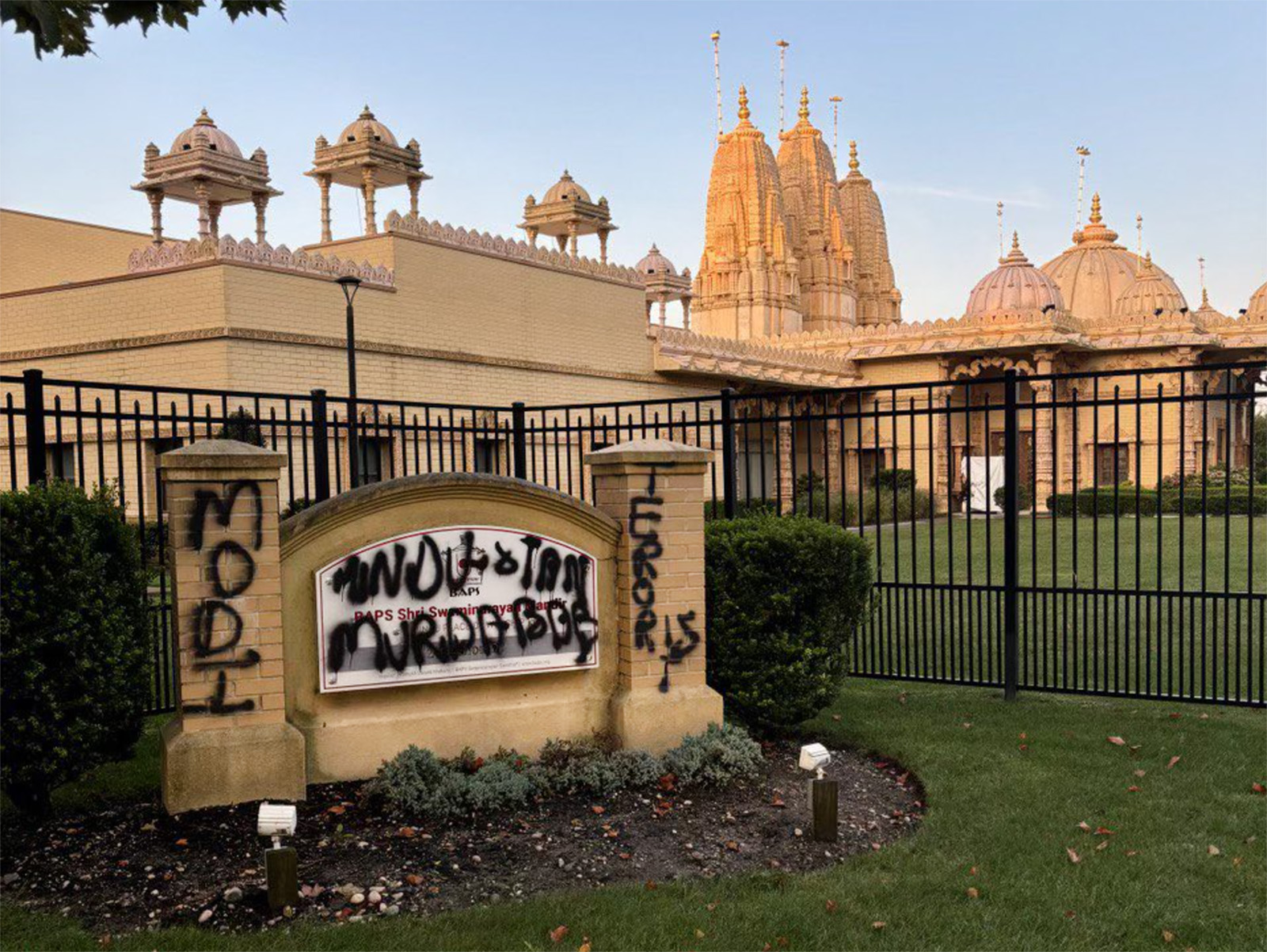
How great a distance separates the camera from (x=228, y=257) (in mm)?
21047

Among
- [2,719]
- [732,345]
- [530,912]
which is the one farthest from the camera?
[732,345]

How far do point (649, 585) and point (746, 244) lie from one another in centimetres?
5253

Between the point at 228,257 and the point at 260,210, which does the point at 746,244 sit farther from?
the point at 228,257

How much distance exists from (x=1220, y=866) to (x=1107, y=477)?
4483 cm

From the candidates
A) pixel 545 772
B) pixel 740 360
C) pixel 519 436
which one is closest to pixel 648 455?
pixel 545 772

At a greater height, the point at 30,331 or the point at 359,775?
the point at 30,331

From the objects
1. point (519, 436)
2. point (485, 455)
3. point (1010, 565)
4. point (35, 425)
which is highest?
point (35, 425)

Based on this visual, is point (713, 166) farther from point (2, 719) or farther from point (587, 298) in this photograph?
point (2, 719)

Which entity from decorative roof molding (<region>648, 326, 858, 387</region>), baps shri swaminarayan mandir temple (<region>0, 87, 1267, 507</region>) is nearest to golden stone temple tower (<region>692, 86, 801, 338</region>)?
baps shri swaminarayan mandir temple (<region>0, 87, 1267, 507</region>)

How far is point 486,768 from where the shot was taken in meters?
6.40

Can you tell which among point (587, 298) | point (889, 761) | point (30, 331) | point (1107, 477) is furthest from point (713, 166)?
point (889, 761)

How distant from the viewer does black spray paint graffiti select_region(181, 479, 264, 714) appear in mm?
6051

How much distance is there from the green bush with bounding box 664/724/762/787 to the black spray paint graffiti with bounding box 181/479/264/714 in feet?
8.08

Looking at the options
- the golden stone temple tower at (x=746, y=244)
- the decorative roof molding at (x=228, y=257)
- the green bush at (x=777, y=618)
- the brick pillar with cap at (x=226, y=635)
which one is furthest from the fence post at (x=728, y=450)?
the golden stone temple tower at (x=746, y=244)
